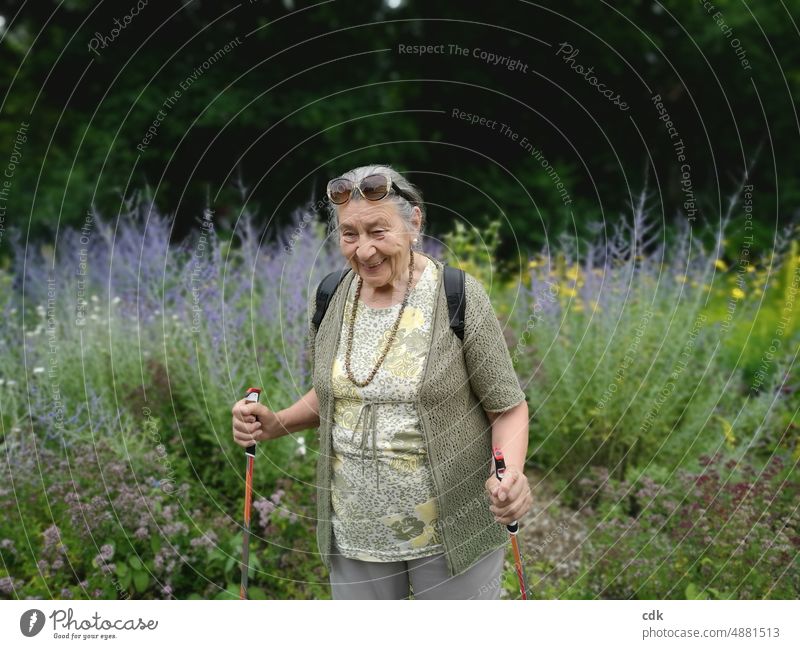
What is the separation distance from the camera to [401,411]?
2.74 m

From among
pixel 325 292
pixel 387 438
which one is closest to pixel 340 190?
pixel 325 292

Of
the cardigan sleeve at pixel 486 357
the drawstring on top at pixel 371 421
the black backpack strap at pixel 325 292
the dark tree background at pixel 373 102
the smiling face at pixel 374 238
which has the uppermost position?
the dark tree background at pixel 373 102

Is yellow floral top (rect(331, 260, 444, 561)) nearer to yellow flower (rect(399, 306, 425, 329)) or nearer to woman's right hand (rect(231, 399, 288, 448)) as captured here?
yellow flower (rect(399, 306, 425, 329))

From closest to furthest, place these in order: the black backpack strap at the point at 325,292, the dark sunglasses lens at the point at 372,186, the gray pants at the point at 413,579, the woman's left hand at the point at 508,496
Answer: the woman's left hand at the point at 508,496
the dark sunglasses lens at the point at 372,186
the gray pants at the point at 413,579
the black backpack strap at the point at 325,292

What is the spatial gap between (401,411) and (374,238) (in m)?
0.58

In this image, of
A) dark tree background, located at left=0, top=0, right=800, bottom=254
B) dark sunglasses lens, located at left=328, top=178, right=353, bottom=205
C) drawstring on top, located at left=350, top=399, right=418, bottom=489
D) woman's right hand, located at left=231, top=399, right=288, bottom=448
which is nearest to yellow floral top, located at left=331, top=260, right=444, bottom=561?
drawstring on top, located at left=350, top=399, right=418, bottom=489

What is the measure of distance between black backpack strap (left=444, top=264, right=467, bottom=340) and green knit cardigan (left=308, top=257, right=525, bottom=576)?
16mm

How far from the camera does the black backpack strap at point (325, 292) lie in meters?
2.97

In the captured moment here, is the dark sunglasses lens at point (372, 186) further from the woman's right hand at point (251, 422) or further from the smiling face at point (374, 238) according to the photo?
the woman's right hand at point (251, 422)

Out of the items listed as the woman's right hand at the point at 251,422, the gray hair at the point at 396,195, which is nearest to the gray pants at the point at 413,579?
the woman's right hand at the point at 251,422

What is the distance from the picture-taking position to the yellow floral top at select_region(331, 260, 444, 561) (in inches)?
108

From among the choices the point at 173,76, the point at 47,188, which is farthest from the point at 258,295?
the point at 47,188

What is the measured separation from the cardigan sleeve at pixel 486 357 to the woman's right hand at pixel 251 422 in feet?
2.44
